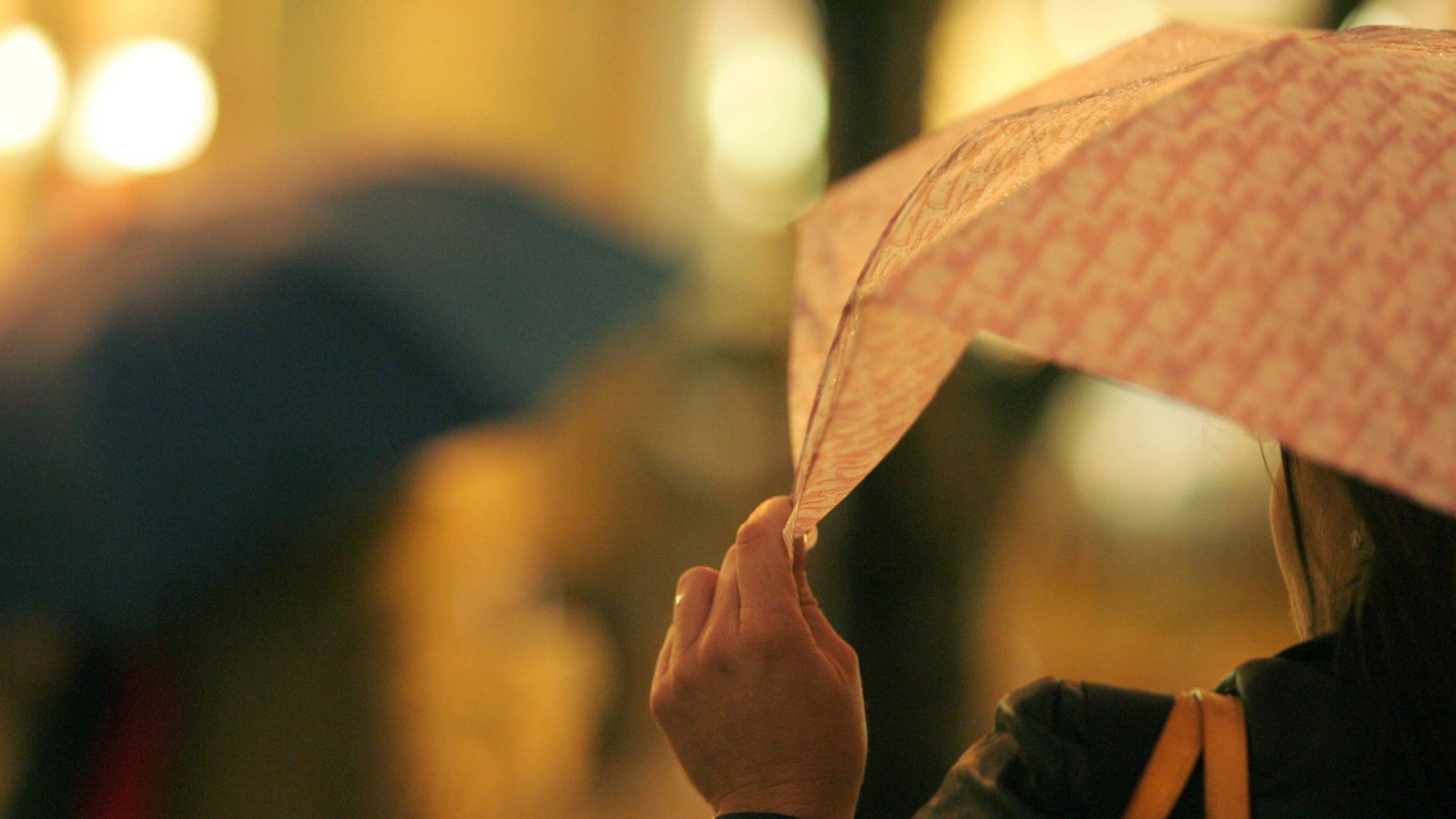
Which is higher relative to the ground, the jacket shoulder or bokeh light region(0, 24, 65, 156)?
bokeh light region(0, 24, 65, 156)

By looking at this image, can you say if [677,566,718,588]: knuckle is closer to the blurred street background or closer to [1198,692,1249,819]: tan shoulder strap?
[1198,692,1249,819]: tan shoulder strap

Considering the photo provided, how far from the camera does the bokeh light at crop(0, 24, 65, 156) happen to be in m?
4.83

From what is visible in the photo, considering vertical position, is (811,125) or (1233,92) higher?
(1233,92)

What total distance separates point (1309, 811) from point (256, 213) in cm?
213

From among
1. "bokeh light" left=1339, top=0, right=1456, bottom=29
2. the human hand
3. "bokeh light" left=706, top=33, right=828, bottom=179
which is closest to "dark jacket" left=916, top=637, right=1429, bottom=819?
the human hand

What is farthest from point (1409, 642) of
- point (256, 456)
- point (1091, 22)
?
point (1091, 22)

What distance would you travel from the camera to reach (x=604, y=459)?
14.9ft

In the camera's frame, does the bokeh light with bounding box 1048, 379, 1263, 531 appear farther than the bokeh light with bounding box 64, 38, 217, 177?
No

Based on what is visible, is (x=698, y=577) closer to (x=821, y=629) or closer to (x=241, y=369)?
(x=821, y=629)

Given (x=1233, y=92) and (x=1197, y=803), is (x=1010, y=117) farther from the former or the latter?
(x=1197, y=803)

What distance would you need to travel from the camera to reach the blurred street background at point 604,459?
95.6 inches

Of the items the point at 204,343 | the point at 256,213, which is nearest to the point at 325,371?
the point at 204,343

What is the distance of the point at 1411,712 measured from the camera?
933mm

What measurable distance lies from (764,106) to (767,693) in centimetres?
397
